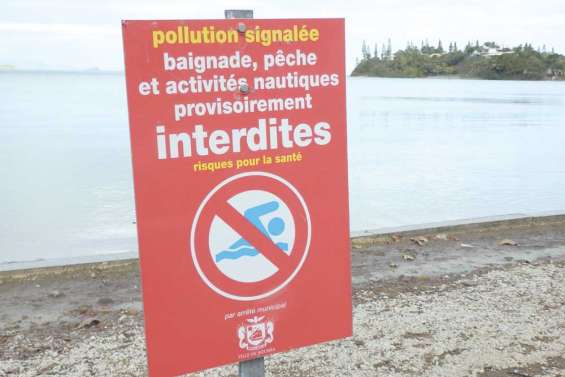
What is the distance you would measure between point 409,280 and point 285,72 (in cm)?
339

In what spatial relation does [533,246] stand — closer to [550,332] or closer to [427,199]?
[550,332]

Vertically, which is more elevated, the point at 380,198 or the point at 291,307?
the point at 291,307

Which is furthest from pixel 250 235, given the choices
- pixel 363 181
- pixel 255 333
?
pixel 363 181

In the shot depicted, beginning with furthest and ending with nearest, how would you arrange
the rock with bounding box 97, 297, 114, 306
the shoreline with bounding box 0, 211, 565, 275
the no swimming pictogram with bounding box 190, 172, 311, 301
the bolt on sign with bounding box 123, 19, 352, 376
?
the shoreline with bounding box 0, 211, 565, 275, the rock with bounding box 97, 297, 114, 306, the no swimming pictogram with bounding box 190, 172, 311, 301, the bolt on sign with bounding box 123, 19, 352, 376

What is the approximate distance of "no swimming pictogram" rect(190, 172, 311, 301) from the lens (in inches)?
95.3

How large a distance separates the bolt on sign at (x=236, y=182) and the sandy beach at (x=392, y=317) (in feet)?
0.76

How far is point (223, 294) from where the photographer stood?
2.48m

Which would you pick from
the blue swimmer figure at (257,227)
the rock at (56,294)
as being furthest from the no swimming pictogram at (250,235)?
the rock at (56,294)

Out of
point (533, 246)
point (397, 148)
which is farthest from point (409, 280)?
point (397, 148)

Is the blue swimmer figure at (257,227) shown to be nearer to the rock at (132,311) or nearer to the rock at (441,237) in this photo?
the rock at (132,311)

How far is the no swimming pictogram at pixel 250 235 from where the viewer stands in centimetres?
242

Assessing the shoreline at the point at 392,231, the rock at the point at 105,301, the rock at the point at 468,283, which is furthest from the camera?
the shoreline at the point at 392,231

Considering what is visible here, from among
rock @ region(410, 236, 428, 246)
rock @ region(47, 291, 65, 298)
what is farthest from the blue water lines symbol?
rock @ region(410, 236, 428, 246)

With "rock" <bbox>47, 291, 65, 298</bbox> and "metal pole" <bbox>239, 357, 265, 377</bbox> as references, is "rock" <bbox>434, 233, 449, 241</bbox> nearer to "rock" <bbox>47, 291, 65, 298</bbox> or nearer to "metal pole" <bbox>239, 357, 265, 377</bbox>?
"rock" <bbox>47, 291, 65, 298</bbox>
